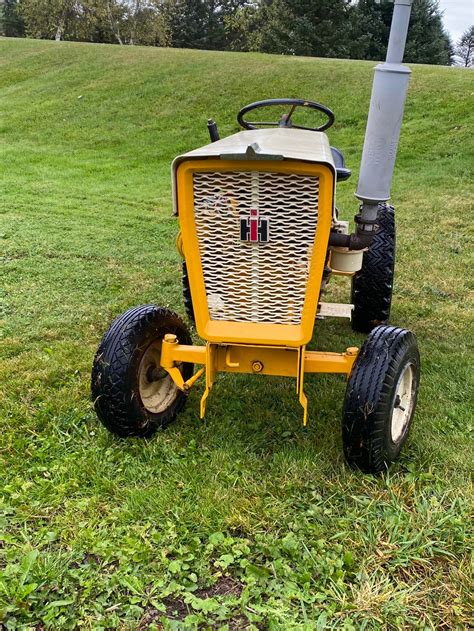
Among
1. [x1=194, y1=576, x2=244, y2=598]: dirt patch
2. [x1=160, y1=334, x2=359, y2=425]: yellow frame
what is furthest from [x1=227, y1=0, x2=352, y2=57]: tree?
[x1=194, y1=576, x2=244, y2=598]: dirt patch

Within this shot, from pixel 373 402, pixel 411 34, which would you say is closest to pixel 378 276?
pixel 373 402

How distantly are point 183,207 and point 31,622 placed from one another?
164 cm

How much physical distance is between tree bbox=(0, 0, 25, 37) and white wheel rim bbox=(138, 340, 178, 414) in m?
41.5

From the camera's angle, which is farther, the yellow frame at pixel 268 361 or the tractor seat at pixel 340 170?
the tractor seat at pixel 340 170

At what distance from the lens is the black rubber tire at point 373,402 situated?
2.50 meters

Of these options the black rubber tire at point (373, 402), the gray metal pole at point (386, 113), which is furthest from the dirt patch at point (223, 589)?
the gray metal pole at point (386, 113)

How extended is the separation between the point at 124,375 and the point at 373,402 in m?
1.13

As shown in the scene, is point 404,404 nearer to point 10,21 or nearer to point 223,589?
point 223,589

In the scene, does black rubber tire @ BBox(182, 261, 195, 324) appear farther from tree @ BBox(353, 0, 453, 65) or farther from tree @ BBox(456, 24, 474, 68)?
tree @ BBox(456, 24, 474, 68)

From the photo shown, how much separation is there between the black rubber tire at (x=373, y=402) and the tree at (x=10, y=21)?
42.2 metres

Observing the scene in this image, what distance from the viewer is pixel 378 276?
13.0 ft

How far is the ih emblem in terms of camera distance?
250 cm

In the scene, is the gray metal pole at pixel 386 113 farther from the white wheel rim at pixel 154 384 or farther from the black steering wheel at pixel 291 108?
the white wheel rim at pixel 154 384

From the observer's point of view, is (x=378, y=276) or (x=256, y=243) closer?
(x=256, y=243)
